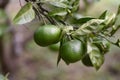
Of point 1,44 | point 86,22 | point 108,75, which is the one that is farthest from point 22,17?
point 108,75

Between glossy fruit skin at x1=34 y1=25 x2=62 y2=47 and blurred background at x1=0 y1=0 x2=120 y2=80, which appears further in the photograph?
blurred background at x1=0 y1=0 x2=120 y2=80

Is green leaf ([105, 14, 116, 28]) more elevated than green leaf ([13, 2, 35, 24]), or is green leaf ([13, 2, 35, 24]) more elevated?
green leaf ([13, 2, 35, 24])

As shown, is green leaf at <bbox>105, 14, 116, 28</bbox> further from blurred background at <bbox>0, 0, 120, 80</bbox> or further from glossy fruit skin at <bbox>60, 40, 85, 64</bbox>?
blurred background at <bbox>0, 0, 120, 80</bbox>

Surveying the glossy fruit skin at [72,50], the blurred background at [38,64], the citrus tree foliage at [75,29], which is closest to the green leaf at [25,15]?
the citrus tree foliage at [75,29]

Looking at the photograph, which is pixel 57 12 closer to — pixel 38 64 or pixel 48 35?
pixel 48 35

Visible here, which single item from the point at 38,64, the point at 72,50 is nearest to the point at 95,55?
the point at 72,50

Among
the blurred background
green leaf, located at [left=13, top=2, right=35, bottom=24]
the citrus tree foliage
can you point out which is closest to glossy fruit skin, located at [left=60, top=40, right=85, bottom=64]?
the citrus tree foliage

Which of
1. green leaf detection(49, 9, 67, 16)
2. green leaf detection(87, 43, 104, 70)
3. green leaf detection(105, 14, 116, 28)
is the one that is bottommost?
green leaf detection(87, 43, 104, 70)
